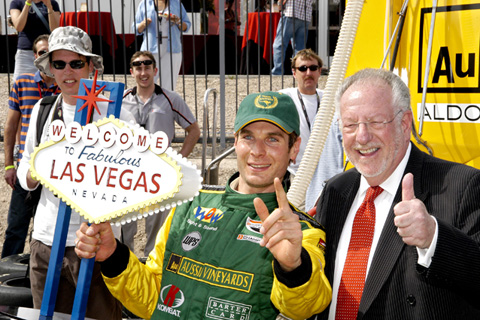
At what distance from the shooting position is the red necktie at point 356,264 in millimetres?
2047

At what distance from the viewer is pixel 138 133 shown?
219 centimetres

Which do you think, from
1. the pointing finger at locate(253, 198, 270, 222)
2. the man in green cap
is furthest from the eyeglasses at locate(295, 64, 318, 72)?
the pointing finger at locate(253, 198, 270, 222)

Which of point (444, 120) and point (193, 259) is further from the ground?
point (444, 120)

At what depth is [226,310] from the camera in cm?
213

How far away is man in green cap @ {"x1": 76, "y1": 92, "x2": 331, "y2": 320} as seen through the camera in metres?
2.13

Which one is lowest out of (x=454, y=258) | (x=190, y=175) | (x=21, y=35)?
(x=454, y=258)

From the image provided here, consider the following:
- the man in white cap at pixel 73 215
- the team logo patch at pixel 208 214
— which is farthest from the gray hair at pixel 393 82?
the man in white cap at pixel 73 215

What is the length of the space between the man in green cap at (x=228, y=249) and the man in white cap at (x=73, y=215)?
3.38 feet

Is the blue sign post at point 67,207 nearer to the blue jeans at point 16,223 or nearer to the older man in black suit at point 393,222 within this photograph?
the older man in black suit at point 393,222

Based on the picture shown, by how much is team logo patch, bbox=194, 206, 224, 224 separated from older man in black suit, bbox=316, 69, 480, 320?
0.35 meters

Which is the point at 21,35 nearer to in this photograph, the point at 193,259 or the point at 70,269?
the point at 70,269

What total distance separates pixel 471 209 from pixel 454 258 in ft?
0.61

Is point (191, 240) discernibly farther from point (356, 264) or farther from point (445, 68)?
point (445, 68)

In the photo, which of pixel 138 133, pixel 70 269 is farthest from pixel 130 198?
pixel 70 269
